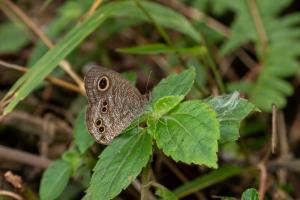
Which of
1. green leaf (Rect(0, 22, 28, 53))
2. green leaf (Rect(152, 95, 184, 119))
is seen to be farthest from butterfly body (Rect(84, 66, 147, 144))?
green leaf (Rect(0, 22, 28, 53))

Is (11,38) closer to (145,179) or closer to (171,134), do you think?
(145,179)

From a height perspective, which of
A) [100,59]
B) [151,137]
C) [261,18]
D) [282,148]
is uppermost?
[151,137]

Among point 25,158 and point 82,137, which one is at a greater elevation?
point 82,137

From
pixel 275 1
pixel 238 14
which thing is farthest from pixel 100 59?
pixel 275 1

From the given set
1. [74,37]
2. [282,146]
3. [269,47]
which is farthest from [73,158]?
[269,47]

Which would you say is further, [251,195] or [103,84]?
[103,84]

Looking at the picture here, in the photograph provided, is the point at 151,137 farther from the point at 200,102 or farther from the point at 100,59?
the point at 100,59

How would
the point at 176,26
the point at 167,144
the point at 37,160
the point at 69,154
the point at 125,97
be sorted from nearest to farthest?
the point at 167,144, the point at 125,97, the point at 69,154, the point at 37,160, the point at 176,26
